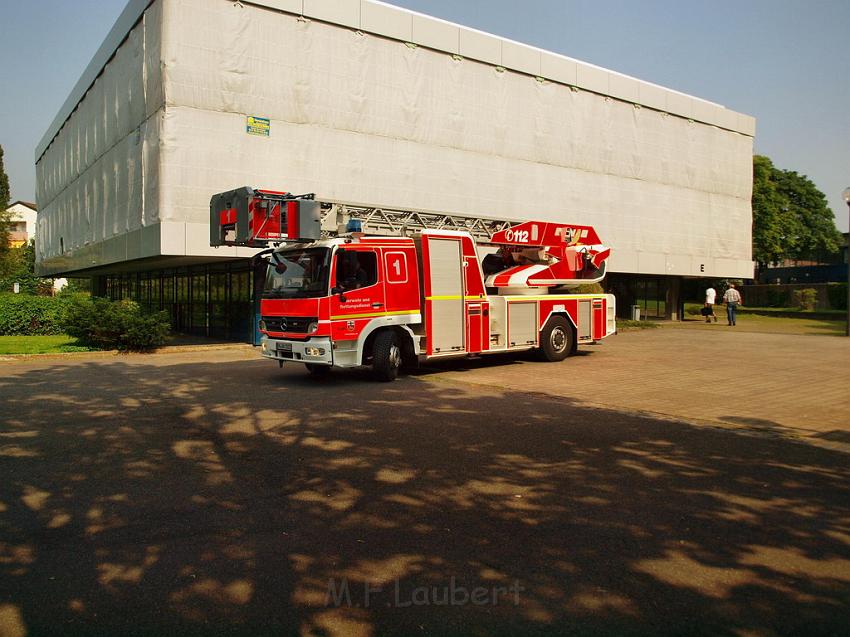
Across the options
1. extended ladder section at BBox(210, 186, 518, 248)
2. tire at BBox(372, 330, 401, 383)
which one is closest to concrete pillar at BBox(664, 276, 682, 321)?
extended ladder section at BBox(210, 186, 518, 248)

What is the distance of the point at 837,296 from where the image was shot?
144 ft

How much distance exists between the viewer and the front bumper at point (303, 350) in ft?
38.3

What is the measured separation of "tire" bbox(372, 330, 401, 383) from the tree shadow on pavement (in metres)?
3.44

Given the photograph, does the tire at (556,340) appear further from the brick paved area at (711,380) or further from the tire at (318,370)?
the tire at (318,370)

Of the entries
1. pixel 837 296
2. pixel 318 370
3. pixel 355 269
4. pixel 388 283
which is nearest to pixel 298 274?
pixel 355 269

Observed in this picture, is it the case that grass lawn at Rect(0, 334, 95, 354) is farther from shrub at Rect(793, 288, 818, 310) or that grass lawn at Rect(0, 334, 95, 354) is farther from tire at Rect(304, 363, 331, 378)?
shrub at Rect(793, 288, 818, 310)

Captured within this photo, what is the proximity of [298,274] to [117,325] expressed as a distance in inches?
363

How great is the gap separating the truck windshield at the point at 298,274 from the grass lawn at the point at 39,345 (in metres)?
9.07

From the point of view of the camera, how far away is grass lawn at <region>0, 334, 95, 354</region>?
18.3 metres

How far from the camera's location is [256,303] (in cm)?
2158

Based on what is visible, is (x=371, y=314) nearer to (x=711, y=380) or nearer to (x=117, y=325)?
(x=711, y=380)

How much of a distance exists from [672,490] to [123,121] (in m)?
22.7

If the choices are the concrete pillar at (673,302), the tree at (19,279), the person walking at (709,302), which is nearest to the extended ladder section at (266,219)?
the person walking at (709,302)

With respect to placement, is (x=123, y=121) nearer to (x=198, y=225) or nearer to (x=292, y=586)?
(x=198, y=225)
